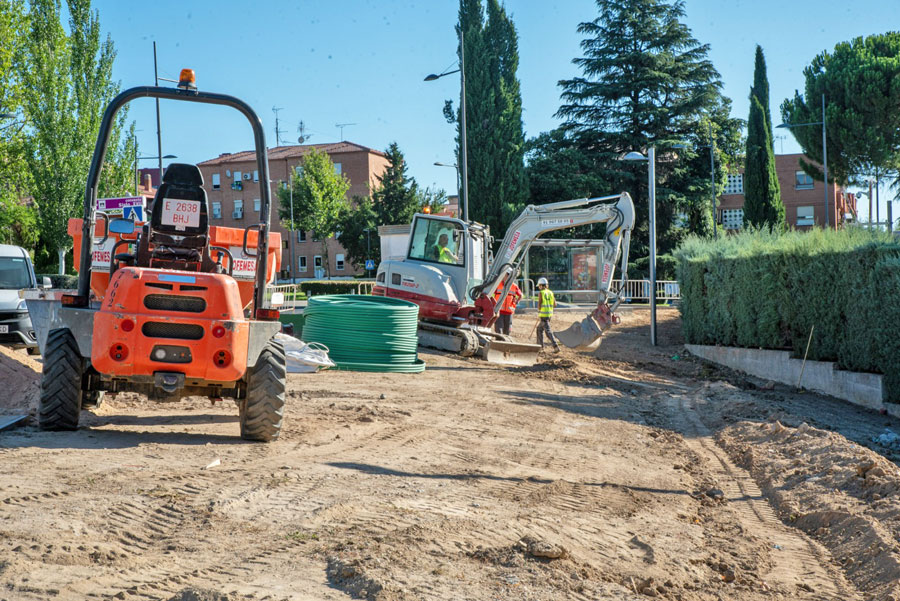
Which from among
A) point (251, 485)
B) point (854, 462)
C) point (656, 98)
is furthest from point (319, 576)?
point (656, 98)

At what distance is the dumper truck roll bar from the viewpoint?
7816 mm

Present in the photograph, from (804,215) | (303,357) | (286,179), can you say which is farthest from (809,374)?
(286,179)

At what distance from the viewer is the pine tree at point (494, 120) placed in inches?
1807

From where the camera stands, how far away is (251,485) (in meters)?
6.52

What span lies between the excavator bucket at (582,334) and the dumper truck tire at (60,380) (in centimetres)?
1365

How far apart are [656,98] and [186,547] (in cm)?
4322

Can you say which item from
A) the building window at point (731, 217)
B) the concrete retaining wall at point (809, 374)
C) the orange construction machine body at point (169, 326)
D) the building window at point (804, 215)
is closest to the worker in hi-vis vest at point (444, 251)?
the concrete retaining wall at point (809, 374)

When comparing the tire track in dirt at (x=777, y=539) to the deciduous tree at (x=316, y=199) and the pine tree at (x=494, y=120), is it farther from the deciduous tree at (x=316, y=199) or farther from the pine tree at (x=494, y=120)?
the deciduous tree at (x=316, y=199)

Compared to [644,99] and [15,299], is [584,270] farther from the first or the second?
[15,299]

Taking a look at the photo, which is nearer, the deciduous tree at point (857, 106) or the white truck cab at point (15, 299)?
the white truck cab at point (15, 299)

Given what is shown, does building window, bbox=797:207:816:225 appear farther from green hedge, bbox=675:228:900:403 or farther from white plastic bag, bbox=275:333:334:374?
white plastic bag, bbox=275:333:334:374

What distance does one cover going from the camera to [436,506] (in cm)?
621

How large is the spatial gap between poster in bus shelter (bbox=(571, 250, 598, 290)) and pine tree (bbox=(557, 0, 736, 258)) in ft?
25.4

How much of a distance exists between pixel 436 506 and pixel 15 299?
14169 mm
